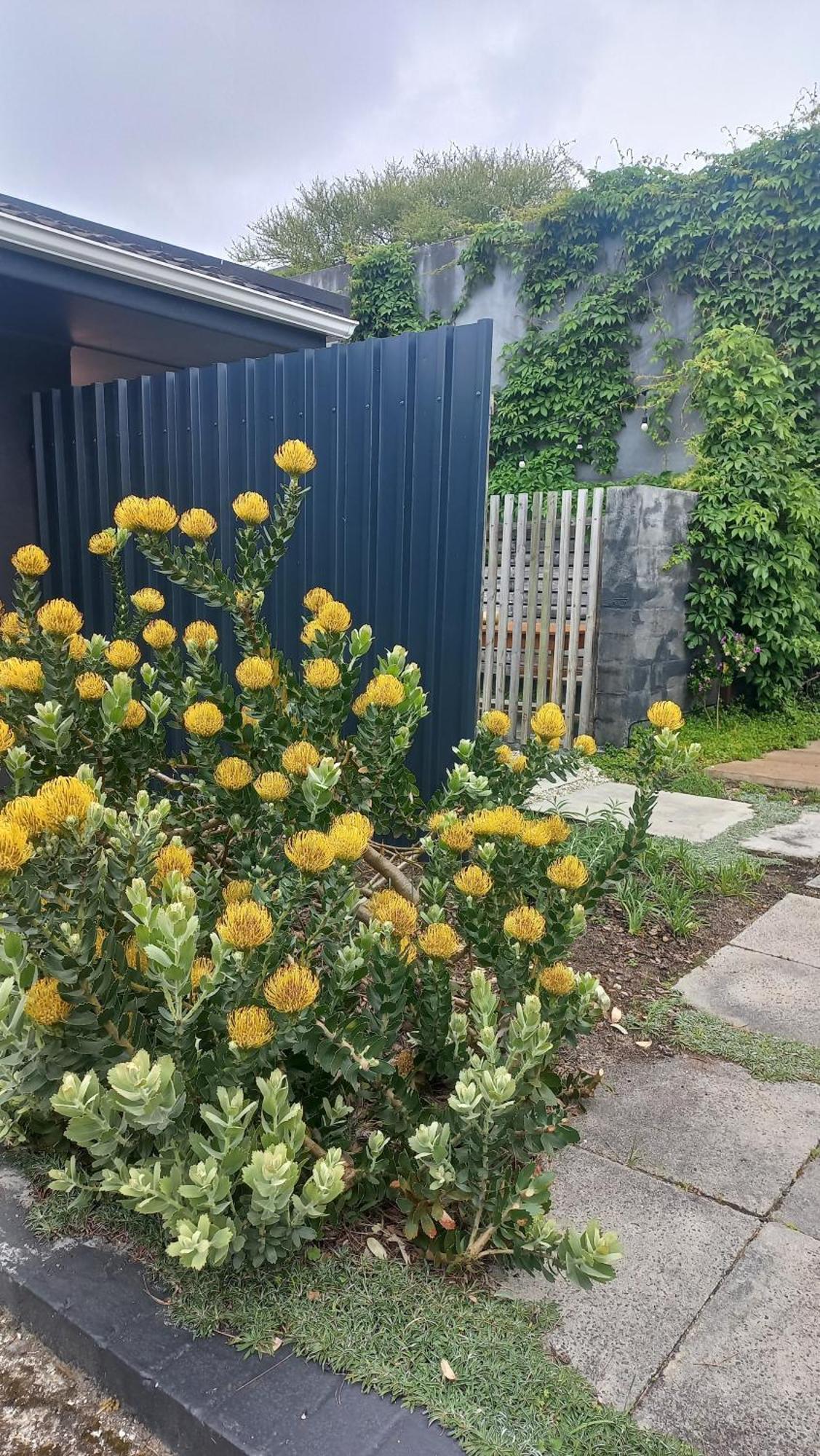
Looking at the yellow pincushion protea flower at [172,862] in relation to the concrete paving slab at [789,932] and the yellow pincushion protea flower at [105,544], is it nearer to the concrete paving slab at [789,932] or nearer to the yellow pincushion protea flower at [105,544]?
the yellow pincushion protea flower at [105,544]

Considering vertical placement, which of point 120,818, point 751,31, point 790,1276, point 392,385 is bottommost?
point 790,1276

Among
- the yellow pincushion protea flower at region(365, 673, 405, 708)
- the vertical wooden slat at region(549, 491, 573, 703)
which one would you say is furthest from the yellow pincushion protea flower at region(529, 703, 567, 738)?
the vertical wooden slat at region(549, 491, 573, 703)

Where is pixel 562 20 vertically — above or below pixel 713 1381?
above

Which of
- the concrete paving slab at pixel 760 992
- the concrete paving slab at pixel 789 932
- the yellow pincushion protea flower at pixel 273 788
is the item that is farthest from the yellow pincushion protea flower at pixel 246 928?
the concrete paving slab at pixel 789 932

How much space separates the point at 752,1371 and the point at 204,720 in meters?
1.48

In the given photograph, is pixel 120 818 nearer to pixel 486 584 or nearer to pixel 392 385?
pixel 392 385

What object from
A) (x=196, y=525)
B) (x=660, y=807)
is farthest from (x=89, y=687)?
(x=660, y=807)

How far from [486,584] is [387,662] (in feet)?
15.0

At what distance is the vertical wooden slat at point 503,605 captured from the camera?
651 cm

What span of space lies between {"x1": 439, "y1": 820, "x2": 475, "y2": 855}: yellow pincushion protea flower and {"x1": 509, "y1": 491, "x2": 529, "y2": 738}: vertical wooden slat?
4771mm

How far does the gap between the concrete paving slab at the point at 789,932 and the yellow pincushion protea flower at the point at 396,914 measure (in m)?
1.90

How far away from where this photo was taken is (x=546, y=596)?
6.35 meters

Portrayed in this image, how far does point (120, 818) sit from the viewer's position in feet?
5.20

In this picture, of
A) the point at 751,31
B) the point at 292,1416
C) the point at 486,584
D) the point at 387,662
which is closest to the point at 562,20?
the point at 751,31
